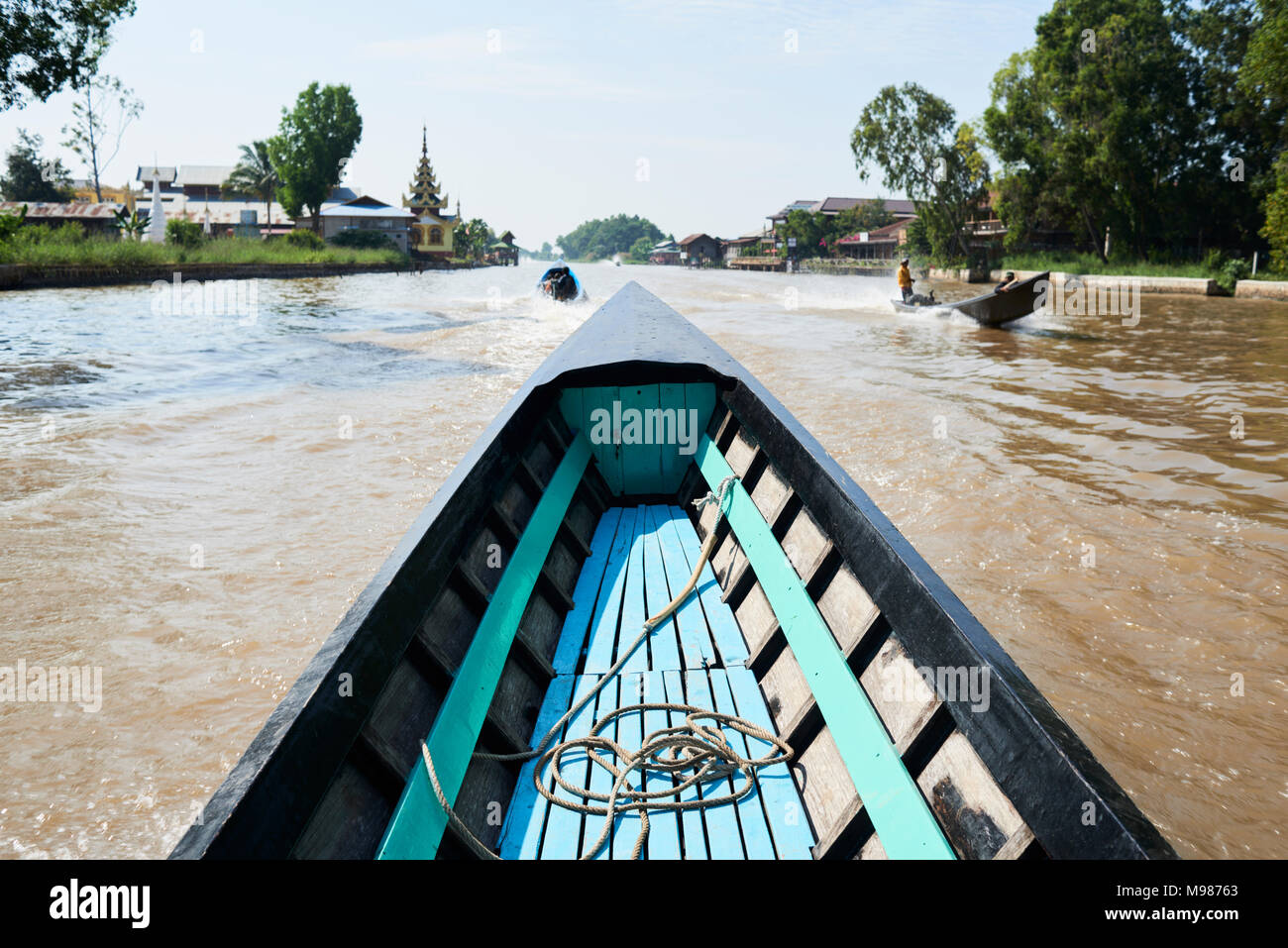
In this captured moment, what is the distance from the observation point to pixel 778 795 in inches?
99.7

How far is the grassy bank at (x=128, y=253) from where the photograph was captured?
26406mm

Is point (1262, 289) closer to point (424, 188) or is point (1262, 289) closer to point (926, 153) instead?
point (926, 153)

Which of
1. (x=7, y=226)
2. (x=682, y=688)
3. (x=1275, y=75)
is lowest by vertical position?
(x=682, y=688)

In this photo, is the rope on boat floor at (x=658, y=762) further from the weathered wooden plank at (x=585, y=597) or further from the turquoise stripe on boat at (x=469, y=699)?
the weathered wooden plank at (x=585, y=597)

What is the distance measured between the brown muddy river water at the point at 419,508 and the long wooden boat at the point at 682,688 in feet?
5.38

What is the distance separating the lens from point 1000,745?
187 centimetres

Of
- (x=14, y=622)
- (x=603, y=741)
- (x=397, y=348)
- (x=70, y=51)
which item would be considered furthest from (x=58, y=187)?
(x=603, y=741)

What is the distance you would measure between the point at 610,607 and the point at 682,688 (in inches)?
30.2

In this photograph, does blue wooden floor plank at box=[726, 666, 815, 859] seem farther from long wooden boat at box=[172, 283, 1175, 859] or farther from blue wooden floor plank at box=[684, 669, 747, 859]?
blue wooden floor plank at box=[684, 669, 747, 859]

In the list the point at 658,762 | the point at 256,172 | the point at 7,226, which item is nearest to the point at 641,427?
the point at 658,762

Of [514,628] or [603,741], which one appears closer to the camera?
[603,741]

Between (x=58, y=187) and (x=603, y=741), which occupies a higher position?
(x=58, y=187)

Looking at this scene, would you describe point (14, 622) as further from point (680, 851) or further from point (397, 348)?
point (397, 348)
